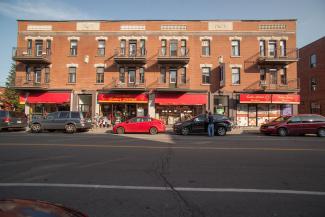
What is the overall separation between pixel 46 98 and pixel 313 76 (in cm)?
3482

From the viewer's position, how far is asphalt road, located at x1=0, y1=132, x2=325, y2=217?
161 inches

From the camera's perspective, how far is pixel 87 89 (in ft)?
84.4

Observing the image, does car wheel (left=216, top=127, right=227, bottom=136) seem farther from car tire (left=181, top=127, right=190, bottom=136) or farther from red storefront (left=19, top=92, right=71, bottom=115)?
red storefront (left=19, top=92, right=71, bottom=115)

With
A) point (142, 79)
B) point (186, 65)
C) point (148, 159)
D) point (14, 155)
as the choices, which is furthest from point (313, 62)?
point (14, 155)

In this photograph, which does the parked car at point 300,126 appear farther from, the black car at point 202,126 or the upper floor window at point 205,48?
the upper floor window at point 205,48

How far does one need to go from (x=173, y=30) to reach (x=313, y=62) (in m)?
21.7

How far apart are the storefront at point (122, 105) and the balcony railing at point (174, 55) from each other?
4.18m

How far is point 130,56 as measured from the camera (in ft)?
80.1

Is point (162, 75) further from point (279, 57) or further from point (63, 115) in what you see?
point (279, 57)

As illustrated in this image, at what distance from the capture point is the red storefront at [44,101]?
2541 centimetres

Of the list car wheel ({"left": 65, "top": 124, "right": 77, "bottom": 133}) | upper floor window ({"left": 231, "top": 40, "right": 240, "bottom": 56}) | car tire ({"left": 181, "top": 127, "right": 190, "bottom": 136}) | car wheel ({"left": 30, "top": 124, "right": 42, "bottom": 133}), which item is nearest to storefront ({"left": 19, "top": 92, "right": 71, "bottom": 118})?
car wheel ({"left": 30, "top": 124, "right": 42, "bottom": 133})

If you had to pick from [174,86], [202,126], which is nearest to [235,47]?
[174,86]

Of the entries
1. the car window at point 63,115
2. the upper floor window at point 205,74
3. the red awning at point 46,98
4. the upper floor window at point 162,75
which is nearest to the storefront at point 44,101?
the red awning at point 46,98

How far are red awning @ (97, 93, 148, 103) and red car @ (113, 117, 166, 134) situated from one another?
265 inches
